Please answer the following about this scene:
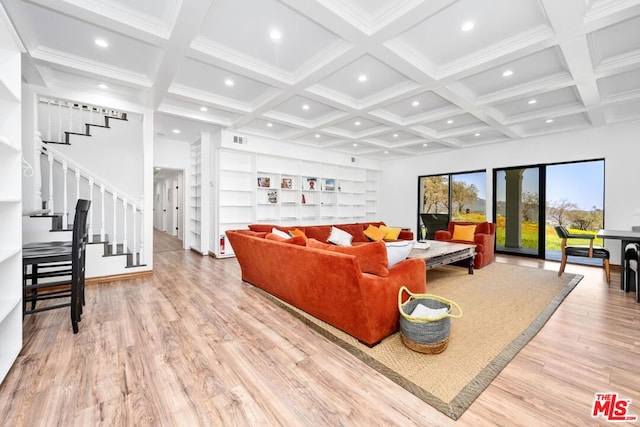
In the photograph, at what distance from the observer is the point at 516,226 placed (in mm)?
6570

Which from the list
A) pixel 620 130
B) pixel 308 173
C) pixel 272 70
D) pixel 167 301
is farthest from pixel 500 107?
pixel 167 301

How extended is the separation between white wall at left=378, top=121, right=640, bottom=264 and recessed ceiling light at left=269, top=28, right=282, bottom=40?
20.4 ft

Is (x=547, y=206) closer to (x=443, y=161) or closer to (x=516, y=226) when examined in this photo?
(x=516, y=226)

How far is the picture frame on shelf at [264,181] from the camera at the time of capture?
22.1 feet

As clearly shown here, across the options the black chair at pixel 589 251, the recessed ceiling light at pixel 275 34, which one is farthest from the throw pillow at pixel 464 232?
the recessed ceiling light at pixel 275 34

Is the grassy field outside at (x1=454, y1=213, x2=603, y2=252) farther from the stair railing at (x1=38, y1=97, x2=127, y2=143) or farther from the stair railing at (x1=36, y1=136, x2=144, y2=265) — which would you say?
the stair railing at (x1=38, y1=97, x2=127, y2=143)

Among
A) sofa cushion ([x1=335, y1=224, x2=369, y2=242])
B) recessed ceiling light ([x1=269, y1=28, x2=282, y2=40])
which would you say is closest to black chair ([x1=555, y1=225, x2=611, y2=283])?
sofa cushion ([x1=335, y1=224, x2=369, y2=242])

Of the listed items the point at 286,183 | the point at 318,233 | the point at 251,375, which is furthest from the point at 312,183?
the point at 251,375

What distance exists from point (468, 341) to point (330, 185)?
6.17 m

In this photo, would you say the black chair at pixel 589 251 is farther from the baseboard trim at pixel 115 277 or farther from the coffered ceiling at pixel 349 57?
the baseboard trim at pixel 115 277

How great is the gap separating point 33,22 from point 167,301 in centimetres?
316

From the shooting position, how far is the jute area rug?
173 centimetres

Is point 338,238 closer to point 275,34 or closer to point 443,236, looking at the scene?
point 443,236

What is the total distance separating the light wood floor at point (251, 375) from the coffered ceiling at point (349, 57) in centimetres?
285
